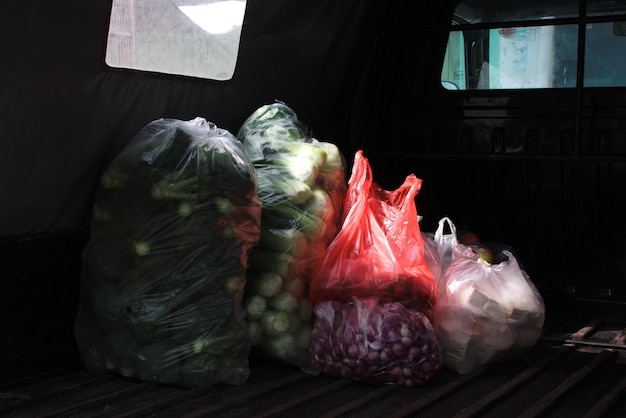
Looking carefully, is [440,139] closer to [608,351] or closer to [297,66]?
[297,66]

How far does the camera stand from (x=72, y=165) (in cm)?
278

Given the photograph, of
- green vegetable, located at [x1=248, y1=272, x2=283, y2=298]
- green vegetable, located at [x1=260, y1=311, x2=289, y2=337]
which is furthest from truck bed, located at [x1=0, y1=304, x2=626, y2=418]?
green vegetable, located at [x1=248, y1=272, x2=283, y2=298]

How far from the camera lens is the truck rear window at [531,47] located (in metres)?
3.63

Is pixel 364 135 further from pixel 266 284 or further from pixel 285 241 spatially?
pixel 266 284

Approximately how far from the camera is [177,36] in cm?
300

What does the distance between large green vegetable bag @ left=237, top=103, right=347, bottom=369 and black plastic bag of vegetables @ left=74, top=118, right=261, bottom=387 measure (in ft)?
0.61

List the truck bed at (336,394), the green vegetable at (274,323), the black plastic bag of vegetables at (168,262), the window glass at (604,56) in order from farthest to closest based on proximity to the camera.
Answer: the window glass at (604,56) → the green vegetable at (274,323) → the black plastic bag of vegetables at (168,262) → the truck bed at (336,394)

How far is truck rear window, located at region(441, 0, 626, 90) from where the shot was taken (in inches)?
143

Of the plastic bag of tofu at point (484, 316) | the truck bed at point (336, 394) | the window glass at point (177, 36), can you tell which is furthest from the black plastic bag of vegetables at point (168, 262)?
the plastic bag of tofu at point (484, 316)

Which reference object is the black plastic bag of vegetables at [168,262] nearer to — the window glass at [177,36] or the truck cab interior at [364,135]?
the truck cab interior at [364,135]

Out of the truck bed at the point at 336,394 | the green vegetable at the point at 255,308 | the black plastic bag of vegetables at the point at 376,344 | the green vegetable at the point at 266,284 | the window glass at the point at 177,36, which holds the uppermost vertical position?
the window glass at the point at 177,36

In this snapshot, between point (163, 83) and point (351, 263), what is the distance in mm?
959

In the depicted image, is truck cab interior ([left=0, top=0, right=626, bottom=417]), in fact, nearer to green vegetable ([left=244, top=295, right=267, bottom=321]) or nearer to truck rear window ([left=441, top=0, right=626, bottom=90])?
truck rear window ([left=441, top=0, right=626, bottom=90])

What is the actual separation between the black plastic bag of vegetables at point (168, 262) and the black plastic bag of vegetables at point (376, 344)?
1.00ft
